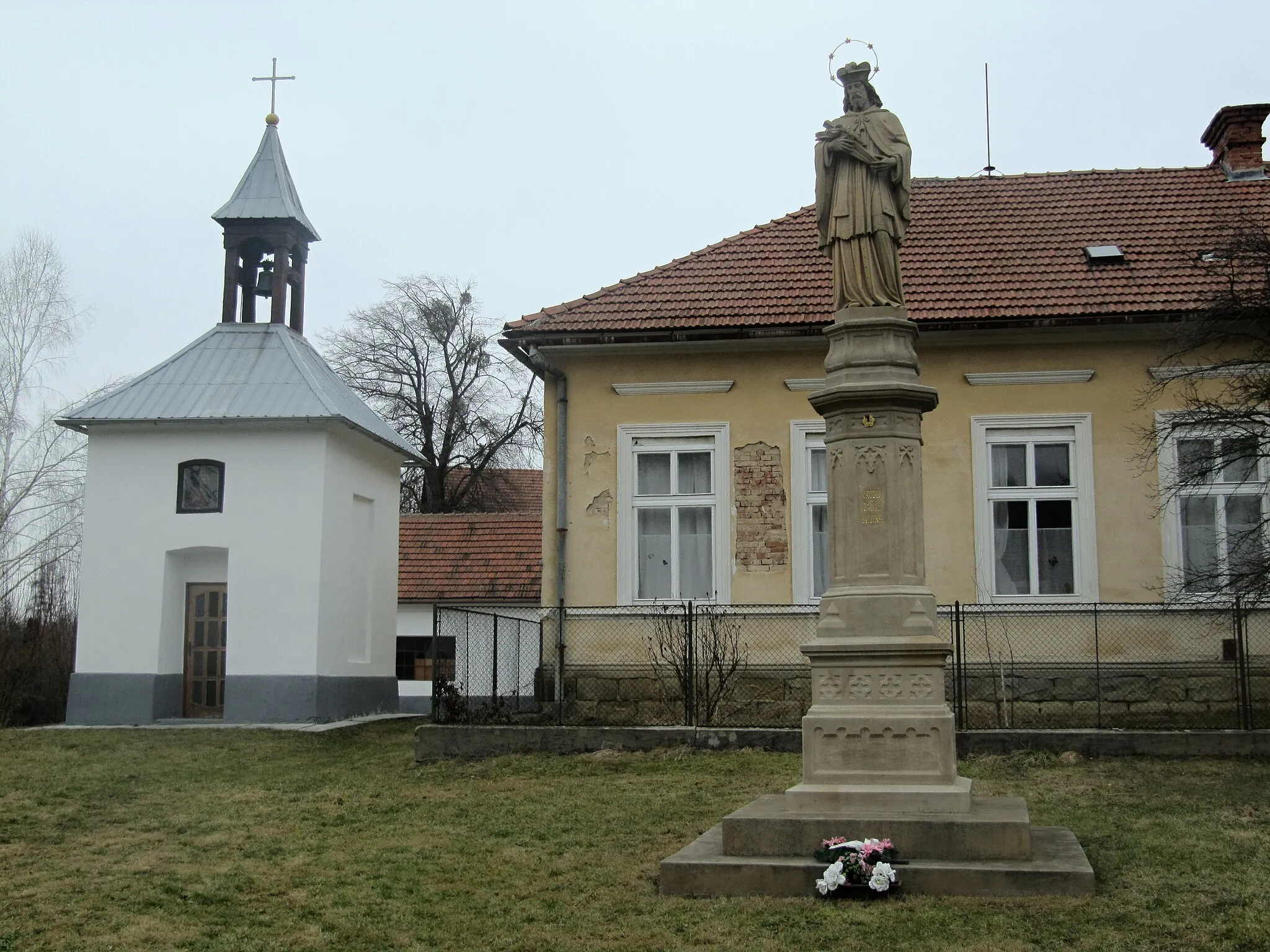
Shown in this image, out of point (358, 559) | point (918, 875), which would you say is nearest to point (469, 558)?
point (358, 559)

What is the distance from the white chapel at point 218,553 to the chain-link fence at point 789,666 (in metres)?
6.20

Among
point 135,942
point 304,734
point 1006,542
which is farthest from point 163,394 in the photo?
point 135,942

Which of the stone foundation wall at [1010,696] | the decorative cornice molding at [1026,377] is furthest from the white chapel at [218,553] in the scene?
the decorative cornice molding at [1026,377]

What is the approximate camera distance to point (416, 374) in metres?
42.0

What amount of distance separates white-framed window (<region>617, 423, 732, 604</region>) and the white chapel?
23.2ft

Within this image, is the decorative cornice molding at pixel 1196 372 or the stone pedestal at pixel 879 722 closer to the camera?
the stone pedestal at pixel 879 722

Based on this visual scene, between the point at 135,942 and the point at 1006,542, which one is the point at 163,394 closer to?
the point at 1006,542

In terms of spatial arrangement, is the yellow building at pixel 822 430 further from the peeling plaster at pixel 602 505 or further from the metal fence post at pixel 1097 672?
the metal fence post at pixel 1097 672

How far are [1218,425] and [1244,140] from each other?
9186mm

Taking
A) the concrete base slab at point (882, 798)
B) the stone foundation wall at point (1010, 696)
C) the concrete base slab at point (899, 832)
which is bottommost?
the concrete base slab at point (899, 832)

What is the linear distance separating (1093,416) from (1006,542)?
195 centimetres

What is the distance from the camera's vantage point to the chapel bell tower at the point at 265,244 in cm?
2603

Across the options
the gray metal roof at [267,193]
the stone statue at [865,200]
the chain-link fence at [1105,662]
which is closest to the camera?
the stone statue at [865,200]

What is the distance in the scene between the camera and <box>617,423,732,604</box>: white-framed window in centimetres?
1752
